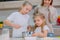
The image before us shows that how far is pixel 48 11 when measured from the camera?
69 cm

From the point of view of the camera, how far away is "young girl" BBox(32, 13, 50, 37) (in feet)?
2.15

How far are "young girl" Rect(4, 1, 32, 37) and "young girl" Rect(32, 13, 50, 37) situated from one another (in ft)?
0.16

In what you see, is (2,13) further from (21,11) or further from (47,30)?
(47,30)

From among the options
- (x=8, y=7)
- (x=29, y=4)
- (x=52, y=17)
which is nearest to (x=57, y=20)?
(x=52, y=17)

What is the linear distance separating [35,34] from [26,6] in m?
0.14

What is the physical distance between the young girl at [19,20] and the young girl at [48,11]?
67 mm

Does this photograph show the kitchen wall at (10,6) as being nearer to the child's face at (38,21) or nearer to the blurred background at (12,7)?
the blurred background at (12,7)

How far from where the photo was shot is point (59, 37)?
0.64 m

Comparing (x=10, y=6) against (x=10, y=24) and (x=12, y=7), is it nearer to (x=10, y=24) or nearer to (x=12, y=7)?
(x=12, y=7)

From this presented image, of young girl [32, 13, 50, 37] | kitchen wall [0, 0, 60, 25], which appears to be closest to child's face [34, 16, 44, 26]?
young girl [32, 13, 50, 37]

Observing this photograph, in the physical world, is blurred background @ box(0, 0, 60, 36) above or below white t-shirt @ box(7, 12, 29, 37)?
above

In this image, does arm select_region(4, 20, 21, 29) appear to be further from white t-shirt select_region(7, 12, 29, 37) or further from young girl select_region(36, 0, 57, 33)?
young girl select_region(36, 0, 57, 33)

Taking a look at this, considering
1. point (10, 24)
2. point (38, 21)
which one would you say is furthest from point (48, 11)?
point (10, 24)

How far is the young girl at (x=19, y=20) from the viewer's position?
0.67 m
